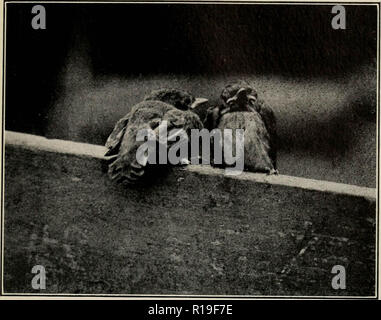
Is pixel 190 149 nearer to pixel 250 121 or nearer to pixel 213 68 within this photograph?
pixel 250 121

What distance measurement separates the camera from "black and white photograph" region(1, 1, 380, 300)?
4094 millimetres

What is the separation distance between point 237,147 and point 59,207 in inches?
44.6

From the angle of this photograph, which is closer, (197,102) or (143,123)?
(143,123)

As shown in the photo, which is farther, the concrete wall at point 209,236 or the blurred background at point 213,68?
the blurred background at point 213,68

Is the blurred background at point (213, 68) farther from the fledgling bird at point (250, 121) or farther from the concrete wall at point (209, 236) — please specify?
the concrete wall at point (209, 236)

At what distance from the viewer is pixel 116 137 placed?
4.18 m

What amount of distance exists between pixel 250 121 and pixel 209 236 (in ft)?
2.40

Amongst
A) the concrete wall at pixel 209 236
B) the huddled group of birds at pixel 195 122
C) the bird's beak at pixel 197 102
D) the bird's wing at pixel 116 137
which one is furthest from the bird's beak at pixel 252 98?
the bird's wing at pixel 116 137

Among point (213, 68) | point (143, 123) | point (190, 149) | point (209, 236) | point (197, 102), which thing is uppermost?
point (213, 68)

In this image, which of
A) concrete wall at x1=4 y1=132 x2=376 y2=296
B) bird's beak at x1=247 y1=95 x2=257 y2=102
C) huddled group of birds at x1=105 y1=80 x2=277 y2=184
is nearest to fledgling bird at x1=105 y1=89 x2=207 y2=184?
huddled group of birds at x1=105 y1=80 x2=277 y2=184

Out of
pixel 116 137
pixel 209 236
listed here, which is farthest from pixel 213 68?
pixel 209 236

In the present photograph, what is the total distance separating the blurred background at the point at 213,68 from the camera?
165 inches

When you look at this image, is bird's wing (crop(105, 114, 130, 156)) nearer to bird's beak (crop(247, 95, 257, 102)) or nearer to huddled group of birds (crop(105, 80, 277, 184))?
huddled group of birds (crop(105, 80, 277, 184))

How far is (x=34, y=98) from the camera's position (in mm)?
4262
